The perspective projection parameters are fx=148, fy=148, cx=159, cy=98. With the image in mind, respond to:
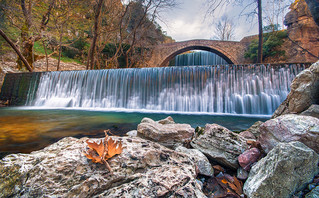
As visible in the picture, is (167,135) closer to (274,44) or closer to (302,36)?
(274,44)

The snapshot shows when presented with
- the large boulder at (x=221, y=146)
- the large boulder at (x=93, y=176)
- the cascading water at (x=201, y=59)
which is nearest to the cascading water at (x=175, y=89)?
the large boulder at (x=221, y=146)

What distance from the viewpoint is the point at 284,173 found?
1184mm

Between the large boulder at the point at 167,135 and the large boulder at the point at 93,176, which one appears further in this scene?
the large boulder at the point at 167,135

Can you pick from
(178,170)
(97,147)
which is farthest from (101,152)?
(178,170)

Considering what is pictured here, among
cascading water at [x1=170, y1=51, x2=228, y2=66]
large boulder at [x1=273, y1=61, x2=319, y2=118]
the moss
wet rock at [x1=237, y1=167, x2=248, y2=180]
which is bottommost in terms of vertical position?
wet rock at [x1=237, y1=167, x2=248, y2=180]

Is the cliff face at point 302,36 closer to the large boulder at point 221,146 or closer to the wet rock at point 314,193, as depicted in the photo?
the large boulder at point 221,146

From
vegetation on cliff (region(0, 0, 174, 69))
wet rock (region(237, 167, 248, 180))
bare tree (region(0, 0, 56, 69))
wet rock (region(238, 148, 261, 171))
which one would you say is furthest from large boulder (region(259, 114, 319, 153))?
bare tree (region(0, 0, 56, 69))

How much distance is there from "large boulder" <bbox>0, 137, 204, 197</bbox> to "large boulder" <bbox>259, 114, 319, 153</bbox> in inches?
44.7

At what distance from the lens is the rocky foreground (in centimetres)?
90

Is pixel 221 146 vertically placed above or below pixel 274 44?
below

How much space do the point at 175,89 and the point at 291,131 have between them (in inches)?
261

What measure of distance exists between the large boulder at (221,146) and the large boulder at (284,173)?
16.5 inches

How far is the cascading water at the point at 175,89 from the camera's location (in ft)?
22.7

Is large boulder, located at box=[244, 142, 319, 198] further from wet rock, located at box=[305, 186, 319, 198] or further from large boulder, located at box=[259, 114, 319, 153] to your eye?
large boulder, located at box=[259, 114, 319, 153]
